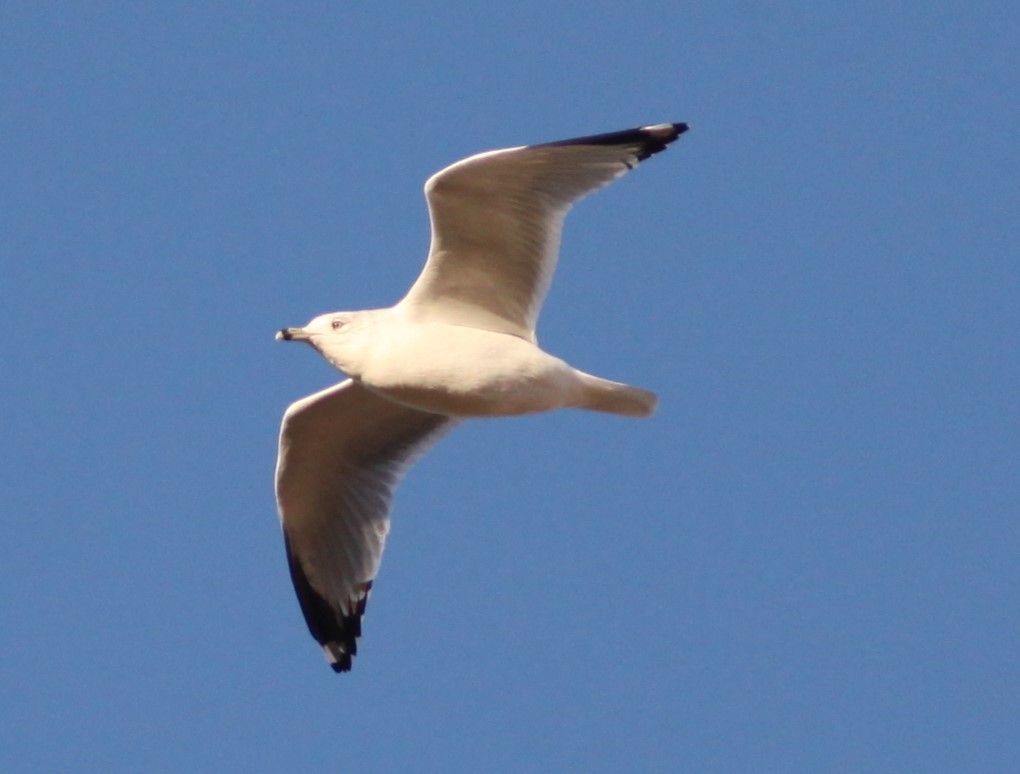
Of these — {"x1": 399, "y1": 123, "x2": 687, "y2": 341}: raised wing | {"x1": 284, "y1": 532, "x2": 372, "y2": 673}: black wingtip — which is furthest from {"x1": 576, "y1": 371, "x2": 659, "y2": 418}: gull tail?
{"x1": 284, "y1": 532, "x2": 372, "y2": 673}: black wingtip

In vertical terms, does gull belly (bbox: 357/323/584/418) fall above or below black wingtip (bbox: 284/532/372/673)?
above

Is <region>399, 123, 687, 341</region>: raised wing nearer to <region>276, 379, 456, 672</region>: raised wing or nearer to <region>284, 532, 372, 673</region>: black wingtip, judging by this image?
<region>276, 379, 456, 672</region>: raised wing

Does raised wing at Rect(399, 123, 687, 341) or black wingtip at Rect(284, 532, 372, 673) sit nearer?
raised wing at Rect(399, 123, 687, 341)

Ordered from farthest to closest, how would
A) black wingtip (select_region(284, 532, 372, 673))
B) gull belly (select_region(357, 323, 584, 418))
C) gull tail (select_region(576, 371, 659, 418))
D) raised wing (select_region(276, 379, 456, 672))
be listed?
black wingtip (select_region(284, 532, 372, 673))
raised wing (select_region(276, 379, 456, 672))
gull tail (select_region(576, 371, 659, 418))
gull belly (select_region(357, 323, 584, 418))

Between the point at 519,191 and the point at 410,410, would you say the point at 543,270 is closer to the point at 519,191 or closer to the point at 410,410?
the point at 519,191

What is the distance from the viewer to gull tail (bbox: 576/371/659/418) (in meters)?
9.88

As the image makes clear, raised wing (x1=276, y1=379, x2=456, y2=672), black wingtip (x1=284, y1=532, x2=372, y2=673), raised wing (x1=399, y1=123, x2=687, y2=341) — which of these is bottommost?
black wingtip (x1=284, y1=532, x2=372, y2=673)

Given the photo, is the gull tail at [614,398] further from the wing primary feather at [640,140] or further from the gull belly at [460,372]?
the wing primary feather at [640,140]

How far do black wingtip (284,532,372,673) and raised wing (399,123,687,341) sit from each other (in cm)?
210

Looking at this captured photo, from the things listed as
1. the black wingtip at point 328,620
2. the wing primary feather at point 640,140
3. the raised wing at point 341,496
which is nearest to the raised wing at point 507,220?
the wing primary feather at point 640,140

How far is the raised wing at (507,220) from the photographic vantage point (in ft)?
31.6

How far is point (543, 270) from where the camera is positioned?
1006 cm

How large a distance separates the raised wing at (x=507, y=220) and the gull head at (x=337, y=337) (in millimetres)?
308

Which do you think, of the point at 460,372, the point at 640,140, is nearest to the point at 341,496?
the point at 460,372
